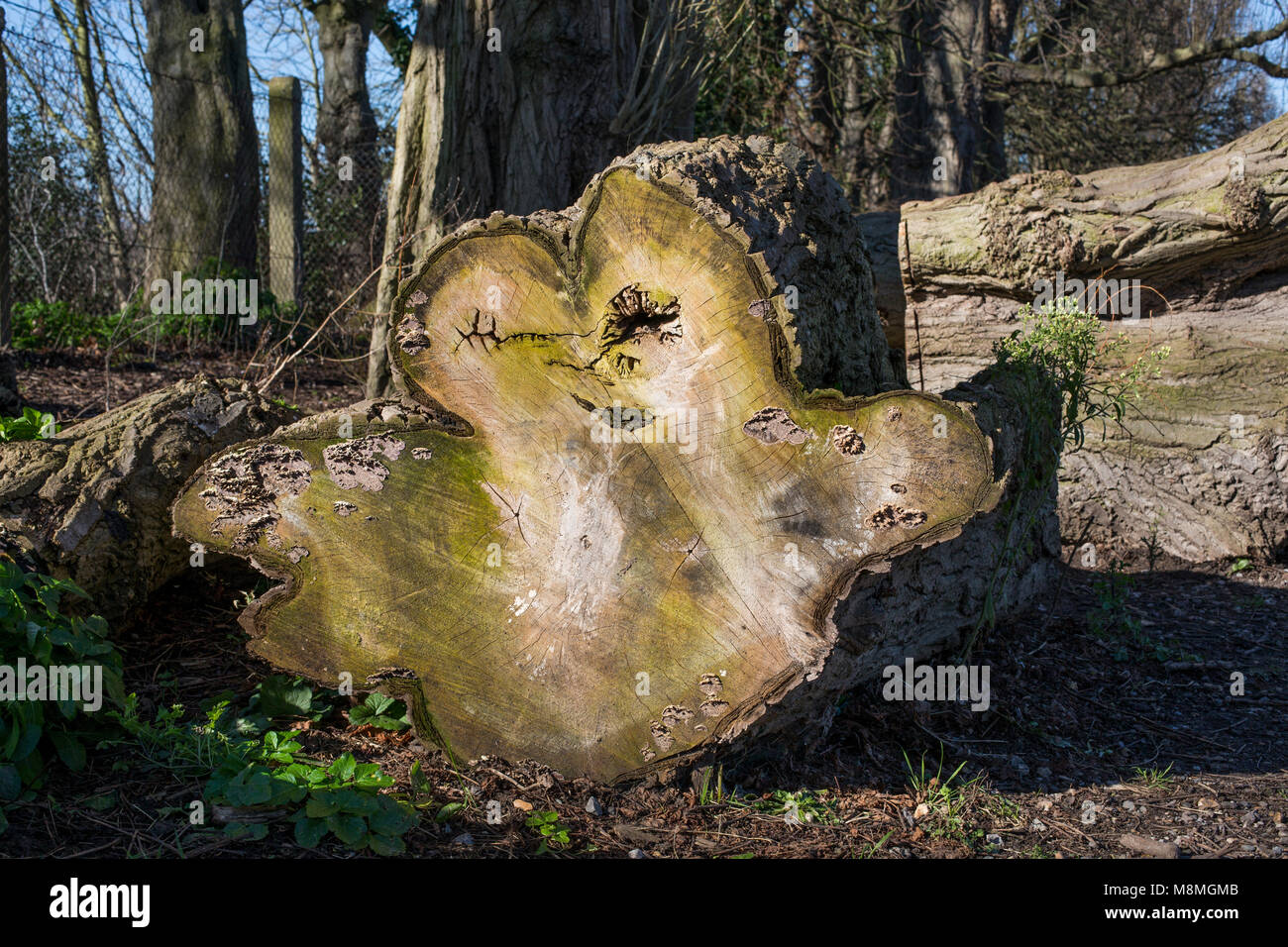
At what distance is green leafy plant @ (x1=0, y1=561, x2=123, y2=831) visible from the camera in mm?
2348

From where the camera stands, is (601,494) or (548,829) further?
(601,494)

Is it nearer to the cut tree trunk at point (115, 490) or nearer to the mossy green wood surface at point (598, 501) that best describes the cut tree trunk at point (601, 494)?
the mossy green wood surface at point (598, 501)

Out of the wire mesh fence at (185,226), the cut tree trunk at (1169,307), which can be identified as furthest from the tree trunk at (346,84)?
the cut tree trunk at (1169,307)

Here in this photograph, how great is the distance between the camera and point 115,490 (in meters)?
3.13

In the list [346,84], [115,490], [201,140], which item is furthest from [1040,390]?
[346,84]

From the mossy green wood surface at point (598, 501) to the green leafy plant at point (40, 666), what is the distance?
14.7 inches

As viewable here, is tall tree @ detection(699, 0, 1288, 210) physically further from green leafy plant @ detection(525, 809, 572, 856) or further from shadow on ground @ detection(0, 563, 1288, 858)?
green leafy plant @ detection(525, 809, 572, 856)

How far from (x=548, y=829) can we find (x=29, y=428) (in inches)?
94.1

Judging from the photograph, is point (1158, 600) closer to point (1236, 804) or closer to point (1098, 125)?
point (1236, 804)

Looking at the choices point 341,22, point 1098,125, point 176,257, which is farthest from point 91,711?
point 1098,125

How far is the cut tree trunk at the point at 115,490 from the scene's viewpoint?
9.87ft

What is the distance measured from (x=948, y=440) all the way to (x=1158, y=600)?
2940mm

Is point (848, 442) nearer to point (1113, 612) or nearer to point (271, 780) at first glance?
point (271, 780)

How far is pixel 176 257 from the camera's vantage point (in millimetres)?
7957
